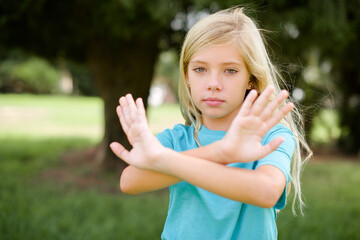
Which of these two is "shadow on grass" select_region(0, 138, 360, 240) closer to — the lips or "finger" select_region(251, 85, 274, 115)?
the lips

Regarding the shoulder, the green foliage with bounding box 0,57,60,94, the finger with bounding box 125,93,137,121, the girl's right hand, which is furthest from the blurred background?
the green foliage with bounding box 0,57,60,94

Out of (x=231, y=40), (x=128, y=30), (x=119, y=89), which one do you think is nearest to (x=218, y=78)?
(x=231, y=40)

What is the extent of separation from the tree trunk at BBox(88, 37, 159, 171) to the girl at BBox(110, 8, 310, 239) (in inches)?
160

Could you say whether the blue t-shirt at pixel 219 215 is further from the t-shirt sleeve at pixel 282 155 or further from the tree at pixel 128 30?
the tree at pixel 128 30

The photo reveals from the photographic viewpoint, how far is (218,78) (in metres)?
1.34

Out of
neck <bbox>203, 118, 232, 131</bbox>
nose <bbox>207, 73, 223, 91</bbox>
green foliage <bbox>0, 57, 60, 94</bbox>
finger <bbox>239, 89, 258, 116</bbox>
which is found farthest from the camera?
green foliage <bbox>0, 57, 60, 94</bbox>

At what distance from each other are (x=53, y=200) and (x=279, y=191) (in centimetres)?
390

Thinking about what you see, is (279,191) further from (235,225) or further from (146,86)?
(146,86)

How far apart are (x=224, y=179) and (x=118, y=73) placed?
4.74m

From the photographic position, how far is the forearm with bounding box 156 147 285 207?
3.69 feet

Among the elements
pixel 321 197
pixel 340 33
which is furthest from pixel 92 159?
pixel 340 33

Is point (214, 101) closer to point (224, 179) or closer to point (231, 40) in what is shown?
point (231, 40)

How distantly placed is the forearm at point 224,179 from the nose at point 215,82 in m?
0.32

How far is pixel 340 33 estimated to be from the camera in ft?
11.9
